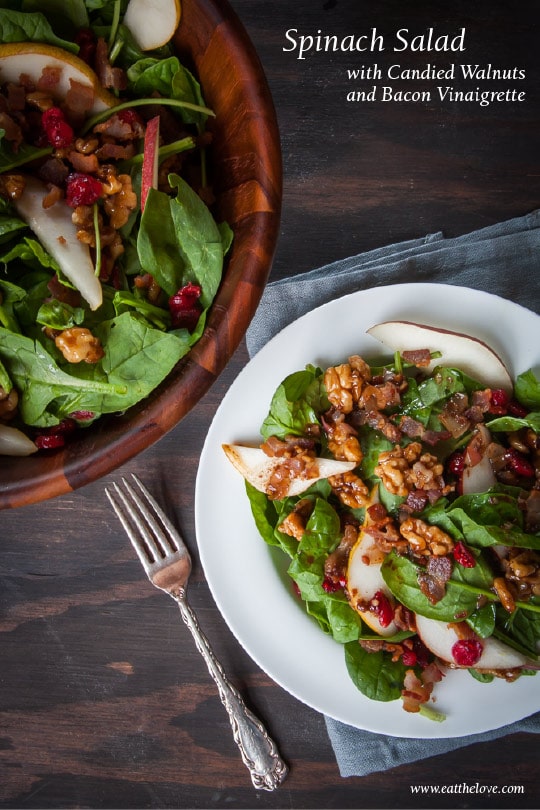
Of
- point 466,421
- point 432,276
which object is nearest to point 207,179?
point 432,276

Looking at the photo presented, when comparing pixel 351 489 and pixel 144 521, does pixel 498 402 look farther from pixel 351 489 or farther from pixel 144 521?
pixel 144 521

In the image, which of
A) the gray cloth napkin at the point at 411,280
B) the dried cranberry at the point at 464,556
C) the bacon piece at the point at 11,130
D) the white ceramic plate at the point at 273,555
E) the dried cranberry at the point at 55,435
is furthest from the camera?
the gray cloth napkin at the point at 411,280

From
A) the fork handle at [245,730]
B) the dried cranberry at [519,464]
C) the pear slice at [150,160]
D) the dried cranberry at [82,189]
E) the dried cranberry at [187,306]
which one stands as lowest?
the fork handle at [245,730]

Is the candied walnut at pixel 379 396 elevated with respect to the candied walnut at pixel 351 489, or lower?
elevated

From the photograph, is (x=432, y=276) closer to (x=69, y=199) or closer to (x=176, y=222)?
(x=176, y=222)

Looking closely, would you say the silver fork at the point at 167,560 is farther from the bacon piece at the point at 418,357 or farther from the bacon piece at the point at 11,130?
the bacon piece at the point at 11,130

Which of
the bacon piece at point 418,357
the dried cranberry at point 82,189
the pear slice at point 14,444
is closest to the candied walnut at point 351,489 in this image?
the bacon piece at point 418,357

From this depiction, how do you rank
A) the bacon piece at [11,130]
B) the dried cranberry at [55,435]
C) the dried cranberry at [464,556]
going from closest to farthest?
the bacon piece at [11,130], the dried cranberry at [55,435], the dried cranberry at [464,556]
